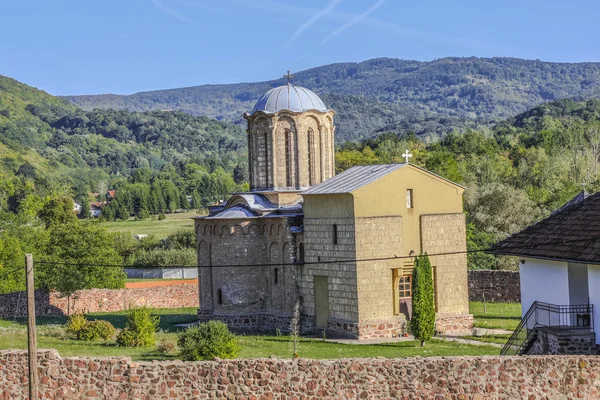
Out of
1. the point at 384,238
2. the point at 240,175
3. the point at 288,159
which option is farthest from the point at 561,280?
the point at 240,175

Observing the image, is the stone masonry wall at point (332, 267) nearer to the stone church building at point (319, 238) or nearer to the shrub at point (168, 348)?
the stone church building at point (319, 238)

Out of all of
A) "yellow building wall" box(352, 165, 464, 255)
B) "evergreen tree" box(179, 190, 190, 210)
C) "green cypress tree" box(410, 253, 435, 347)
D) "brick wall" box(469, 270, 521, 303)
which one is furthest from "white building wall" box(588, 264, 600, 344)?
"evergreen tree" box(179, 190, 190, 210)

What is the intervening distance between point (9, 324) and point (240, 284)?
8427mm

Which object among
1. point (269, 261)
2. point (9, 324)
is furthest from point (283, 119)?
point (9, 324)

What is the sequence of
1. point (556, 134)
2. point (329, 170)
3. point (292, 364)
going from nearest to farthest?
1. point (292, 364)
2. point (329, 170)
3. point (556, 134)

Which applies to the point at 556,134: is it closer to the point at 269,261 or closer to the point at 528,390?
the point at 269,261

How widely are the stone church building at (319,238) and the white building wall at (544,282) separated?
5.21m

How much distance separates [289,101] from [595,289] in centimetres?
1524

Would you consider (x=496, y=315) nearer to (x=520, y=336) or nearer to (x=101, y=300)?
(x=520, y=336)

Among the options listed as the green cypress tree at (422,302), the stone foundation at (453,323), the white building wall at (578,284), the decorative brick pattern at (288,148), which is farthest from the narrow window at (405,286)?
the white building wall at (578,284)

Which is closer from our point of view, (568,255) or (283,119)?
(568,255)

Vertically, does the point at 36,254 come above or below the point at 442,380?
above

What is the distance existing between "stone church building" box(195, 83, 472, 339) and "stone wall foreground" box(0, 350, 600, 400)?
10810mm

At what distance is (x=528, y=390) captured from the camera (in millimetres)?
18297
